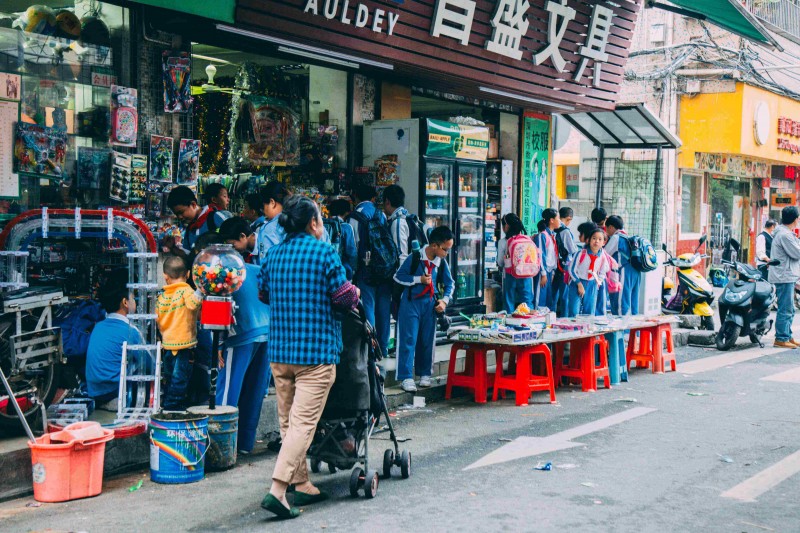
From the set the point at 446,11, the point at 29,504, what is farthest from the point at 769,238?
the point at 29,504

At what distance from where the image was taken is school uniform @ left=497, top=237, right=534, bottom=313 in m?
12.3

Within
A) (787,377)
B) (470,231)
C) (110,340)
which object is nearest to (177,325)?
(110,340)

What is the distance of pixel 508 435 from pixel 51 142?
481cm

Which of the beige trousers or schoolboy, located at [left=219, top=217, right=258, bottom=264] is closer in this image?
the beige trousers

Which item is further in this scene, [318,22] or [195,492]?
[318,22]

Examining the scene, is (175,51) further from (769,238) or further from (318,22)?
(769,238)

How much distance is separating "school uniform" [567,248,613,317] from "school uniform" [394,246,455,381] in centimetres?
276

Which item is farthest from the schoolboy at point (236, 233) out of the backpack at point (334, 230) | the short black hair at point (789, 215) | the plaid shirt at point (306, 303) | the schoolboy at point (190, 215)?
the short black hair at point (789, 215)

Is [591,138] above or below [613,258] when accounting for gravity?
above

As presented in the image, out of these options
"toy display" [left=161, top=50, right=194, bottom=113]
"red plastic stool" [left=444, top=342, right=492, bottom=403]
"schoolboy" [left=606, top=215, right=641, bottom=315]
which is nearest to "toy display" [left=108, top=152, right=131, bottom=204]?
"toy display" [left=161, top=50, right=194, bottom=113]

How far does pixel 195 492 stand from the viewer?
6.21 meters

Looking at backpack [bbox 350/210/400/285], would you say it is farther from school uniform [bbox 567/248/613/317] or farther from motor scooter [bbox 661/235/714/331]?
motor scooter [bbox 661/235/714/331]

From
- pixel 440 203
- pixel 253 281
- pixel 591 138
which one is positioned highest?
pixel 591 138

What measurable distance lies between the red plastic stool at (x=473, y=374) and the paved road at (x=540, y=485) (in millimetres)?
232
